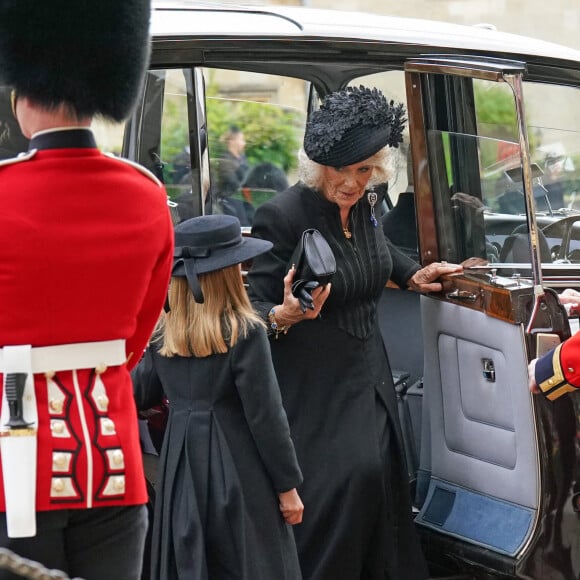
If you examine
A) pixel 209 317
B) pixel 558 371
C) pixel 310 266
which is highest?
pixel 310 266

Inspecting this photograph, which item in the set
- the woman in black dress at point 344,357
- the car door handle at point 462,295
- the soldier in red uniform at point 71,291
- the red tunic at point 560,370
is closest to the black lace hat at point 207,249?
the woman in black dress at point 344,357

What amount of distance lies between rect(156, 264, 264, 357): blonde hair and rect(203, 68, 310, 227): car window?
1.04 meters

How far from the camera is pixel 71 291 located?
9.18ft

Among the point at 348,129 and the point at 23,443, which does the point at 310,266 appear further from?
the point at 23,443

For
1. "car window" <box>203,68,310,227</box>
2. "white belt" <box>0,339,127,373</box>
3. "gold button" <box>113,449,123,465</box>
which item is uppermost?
"car window" <box>203,68,310,227</box>

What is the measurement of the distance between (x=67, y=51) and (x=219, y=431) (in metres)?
1.53

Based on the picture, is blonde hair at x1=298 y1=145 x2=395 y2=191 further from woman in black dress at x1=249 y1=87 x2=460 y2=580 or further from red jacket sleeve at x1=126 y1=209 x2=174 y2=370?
red jacket sleeve at x1=126 y1=209 x2=174 y2=370

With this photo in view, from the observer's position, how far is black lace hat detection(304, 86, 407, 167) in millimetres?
4477

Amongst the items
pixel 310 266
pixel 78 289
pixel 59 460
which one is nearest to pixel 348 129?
pixel 310 266

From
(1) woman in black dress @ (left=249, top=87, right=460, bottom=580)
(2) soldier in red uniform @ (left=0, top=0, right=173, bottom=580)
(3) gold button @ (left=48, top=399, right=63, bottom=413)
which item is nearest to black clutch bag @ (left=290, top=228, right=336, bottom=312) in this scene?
(1) woman in black dress @ (left=249, top=87, right=460, bottom=580)

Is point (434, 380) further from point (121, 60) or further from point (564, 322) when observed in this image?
point (121, 60)

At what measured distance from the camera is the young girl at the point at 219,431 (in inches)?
159

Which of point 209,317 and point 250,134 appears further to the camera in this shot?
point 250,134

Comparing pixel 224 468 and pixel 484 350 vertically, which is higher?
pixel 484 350
